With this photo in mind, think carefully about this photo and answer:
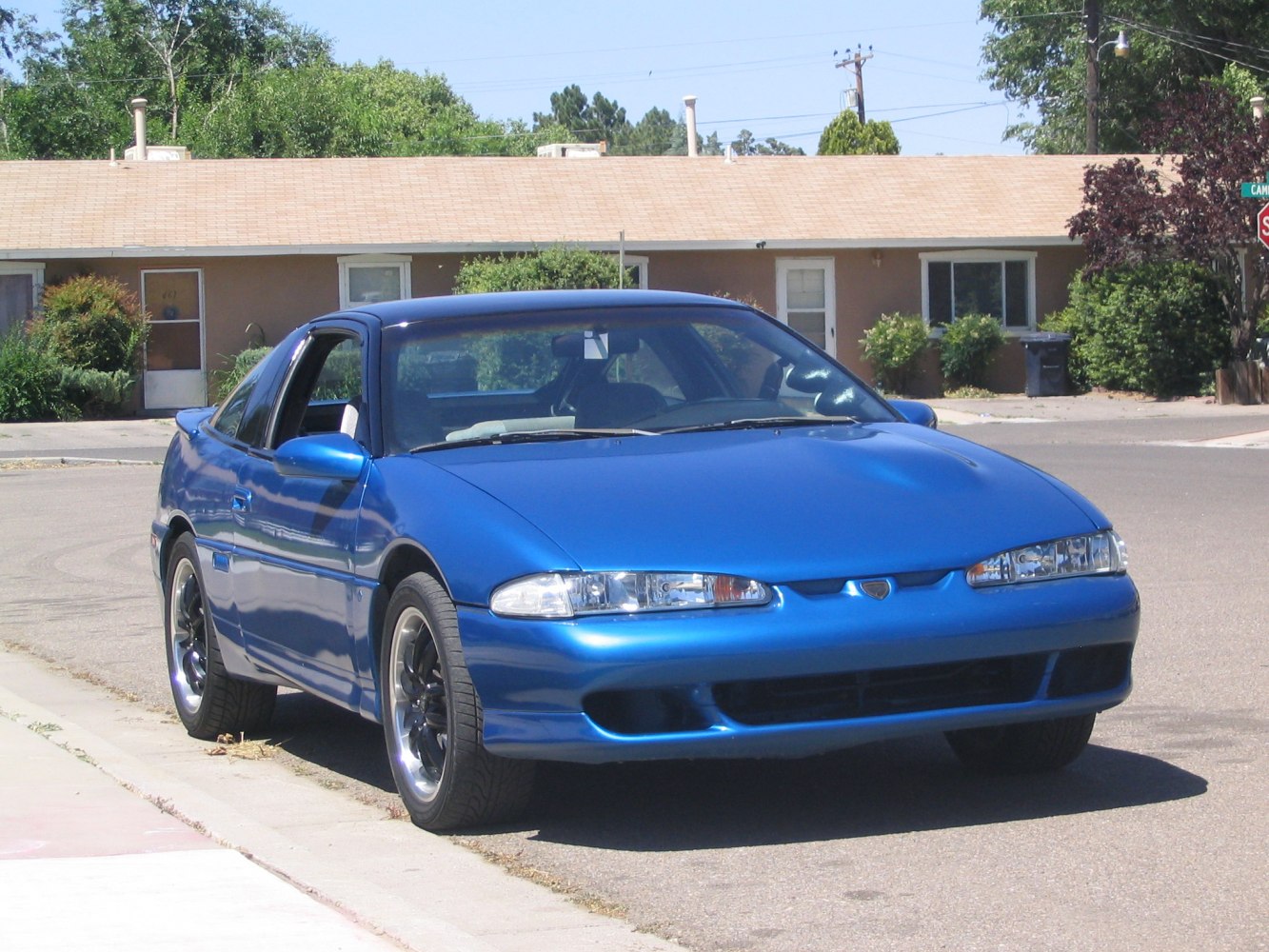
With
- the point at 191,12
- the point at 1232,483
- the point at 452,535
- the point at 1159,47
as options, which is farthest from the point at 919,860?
the point at 191,12

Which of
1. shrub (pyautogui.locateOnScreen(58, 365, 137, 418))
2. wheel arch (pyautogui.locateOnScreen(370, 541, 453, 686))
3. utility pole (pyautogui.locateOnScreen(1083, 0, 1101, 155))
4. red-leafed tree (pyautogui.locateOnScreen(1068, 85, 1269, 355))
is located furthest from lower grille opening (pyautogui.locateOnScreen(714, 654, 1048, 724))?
utility pole (pyautogui.locateOnScreen(1083, 0, 1101, 155))

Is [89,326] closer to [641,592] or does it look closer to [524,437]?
[524,437]

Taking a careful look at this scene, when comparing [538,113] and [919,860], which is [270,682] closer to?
[919,860]

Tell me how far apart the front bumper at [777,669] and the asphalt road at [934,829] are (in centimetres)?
36

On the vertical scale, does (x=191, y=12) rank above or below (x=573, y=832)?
above

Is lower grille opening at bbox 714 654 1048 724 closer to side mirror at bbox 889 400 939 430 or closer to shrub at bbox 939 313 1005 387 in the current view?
side mirror at bbox 889 400 939 430

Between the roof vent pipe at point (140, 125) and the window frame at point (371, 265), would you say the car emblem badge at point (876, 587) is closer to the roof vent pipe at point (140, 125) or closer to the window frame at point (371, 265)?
the window frame at point (371, 265)

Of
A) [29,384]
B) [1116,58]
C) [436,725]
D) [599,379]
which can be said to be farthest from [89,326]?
[1116,58]

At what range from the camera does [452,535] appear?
204 inches

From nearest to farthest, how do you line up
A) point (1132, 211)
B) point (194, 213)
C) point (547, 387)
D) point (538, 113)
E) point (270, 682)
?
point (547, 387)
point (270, 682)
point (1132, 211)
point (194, 213)
point (538, 113)

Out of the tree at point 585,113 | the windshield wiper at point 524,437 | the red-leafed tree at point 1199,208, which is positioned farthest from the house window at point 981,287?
the tree at point 585,113

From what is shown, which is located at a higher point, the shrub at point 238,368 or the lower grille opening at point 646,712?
the shrub at point 238,368

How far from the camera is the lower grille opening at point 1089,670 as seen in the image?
208 inches

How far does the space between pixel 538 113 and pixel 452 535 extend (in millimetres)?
164761
